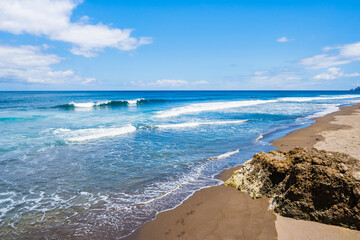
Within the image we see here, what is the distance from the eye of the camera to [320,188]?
13.6ft

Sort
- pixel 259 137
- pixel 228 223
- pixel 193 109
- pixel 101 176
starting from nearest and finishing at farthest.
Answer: pixel 228 223 < pixel 101 176 < pixel 259 137 < pixel 193 109

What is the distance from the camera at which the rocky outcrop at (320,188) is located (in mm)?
3902

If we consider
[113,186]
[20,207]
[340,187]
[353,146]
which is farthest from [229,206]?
[353,146]

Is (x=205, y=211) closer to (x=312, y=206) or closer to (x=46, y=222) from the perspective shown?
(x=312, y=206)

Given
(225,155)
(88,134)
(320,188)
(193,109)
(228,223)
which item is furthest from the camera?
(193,109)

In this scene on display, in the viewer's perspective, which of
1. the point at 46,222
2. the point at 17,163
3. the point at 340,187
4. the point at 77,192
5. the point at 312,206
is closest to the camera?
the point at 340,187

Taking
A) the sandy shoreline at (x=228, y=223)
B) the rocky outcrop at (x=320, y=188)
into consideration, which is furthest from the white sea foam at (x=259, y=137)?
the rocky outcrop at (x=320, y=188)

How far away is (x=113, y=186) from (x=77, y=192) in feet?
3.62

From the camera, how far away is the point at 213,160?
30.1ft

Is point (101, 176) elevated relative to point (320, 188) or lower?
lower

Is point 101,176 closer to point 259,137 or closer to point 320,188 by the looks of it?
point 320,188

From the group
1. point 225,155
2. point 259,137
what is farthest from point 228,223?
point 259,137

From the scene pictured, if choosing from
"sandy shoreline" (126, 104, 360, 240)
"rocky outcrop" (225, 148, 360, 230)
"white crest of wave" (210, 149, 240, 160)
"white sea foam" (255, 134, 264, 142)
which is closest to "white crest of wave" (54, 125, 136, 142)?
"white crest of wave" (210, 149, 240, 160)

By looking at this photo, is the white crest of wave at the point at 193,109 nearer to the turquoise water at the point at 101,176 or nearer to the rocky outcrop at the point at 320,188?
the turquoise water at the point at 101,176
